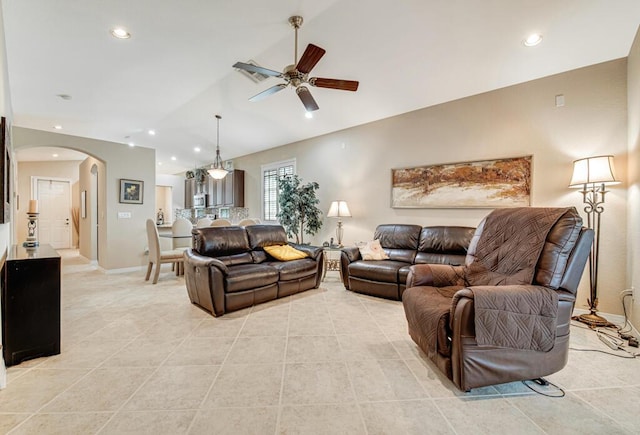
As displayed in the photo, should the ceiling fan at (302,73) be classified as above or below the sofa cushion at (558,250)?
above

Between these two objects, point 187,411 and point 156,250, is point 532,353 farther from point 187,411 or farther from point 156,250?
point 156,250

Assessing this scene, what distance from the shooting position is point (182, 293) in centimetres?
384

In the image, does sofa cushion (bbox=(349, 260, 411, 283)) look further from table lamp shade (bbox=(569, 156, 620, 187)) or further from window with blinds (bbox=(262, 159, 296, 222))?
window with blinds (bbox=(262, 159, 296, 222))

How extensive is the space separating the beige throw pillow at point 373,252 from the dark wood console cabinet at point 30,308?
3428mm

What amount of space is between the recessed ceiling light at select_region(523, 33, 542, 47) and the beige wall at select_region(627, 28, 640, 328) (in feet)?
2.62

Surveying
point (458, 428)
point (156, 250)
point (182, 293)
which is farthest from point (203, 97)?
point (458, 428)

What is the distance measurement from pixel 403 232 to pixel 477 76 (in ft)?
7.66

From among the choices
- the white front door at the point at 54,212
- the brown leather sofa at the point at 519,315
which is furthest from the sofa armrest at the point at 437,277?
the white front door at the point at 54,212

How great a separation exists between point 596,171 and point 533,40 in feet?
5.02

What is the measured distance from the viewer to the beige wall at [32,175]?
7.36 metres

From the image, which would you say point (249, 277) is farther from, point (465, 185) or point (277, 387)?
point (465, 185)

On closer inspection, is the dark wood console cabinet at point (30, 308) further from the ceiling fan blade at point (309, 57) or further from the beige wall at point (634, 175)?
the beige wall at point (634, 175)

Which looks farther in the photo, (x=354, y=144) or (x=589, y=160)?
(x=354, y=144)

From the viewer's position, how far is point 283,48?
3318mm
